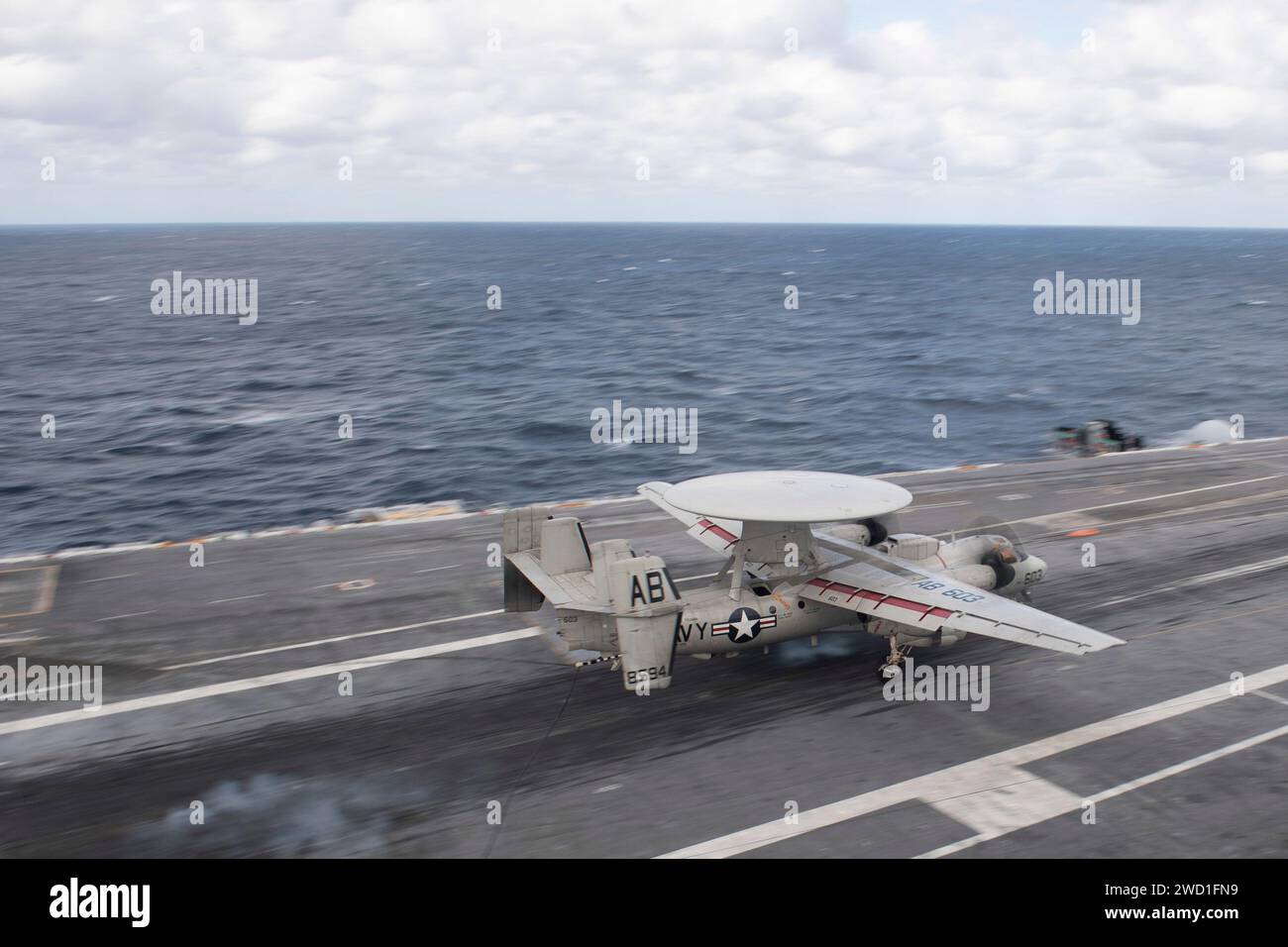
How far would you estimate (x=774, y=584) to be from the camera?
22.6m

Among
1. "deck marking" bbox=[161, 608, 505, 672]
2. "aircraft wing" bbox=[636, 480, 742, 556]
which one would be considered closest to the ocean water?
"deck marking" bbox=[161, 608, 505, 672]

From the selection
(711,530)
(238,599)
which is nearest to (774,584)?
(711,530)

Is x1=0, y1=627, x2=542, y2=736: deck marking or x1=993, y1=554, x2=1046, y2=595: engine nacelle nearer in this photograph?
x1=0, y1=627, x2=542, y2=736: deck marking

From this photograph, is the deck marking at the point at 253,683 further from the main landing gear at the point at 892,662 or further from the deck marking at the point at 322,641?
the main landing gear at the point at 892,662

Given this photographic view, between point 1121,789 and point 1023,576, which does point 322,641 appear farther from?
point 1121,789

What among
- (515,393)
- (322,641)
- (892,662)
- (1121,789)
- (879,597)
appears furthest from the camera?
(515,393)

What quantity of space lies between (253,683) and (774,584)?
12950mm

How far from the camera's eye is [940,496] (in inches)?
1626

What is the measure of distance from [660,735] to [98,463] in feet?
197

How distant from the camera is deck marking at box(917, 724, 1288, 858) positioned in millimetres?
16859

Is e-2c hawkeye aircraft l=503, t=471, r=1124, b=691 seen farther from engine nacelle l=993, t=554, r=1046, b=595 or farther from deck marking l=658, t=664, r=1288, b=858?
deck marking l=658, t=664, r=1288, b=858

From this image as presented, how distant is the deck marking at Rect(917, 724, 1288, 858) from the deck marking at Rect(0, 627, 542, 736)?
10512mm
